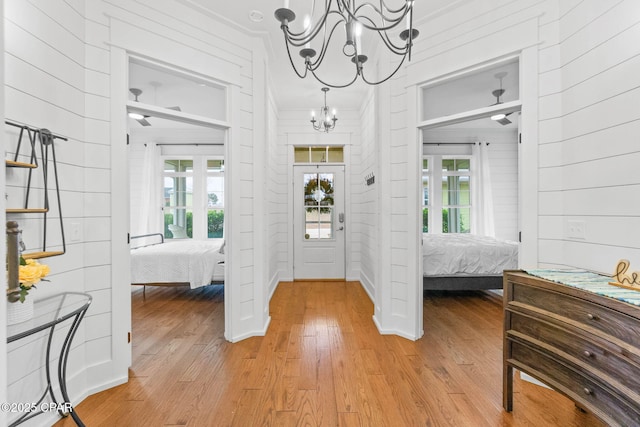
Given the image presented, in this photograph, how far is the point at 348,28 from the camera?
4.78 ft

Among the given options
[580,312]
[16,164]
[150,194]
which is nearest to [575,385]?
[580,312]

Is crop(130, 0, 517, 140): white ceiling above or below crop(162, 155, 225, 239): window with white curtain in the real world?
above

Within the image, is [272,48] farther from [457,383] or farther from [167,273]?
[457,383]

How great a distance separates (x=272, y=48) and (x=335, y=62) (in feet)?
2.50

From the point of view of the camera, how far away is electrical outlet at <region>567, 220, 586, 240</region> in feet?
6.35

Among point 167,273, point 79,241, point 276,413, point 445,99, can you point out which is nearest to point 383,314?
point 276,413

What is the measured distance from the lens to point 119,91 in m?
2.12

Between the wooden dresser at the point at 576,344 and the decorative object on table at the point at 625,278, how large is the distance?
219 millimetres

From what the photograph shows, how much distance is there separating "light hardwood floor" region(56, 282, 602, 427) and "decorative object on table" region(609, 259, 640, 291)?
2.94ft

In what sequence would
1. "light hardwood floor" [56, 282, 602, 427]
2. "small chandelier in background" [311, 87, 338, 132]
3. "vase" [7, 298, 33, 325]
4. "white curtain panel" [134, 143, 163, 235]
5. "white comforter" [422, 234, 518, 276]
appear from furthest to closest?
"white curtain panel" [134, 143, 163, 235] < "small chandelier in background" [311, 87, 338, 132] < "white comforter" [422, 234, 518, 276] < "light hardwood floor" [56, 282, 602, 427] < "vase" [7, 298, 33, 325]

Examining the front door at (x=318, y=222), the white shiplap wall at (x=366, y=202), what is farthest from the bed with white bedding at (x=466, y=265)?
the front door at (x=318, y=222)

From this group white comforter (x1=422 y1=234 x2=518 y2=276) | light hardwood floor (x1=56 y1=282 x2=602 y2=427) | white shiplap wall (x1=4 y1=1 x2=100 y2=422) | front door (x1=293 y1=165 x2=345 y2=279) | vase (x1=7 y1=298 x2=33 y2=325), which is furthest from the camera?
front door (x1=293 y1=165 x2=345 y2=279)

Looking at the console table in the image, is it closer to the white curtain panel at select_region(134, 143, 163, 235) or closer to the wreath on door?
the wreath on door

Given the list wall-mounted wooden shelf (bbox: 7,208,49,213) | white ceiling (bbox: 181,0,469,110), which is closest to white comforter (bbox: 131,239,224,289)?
wall-mounted wooden shelf (bbox: 7,208,49,213)
